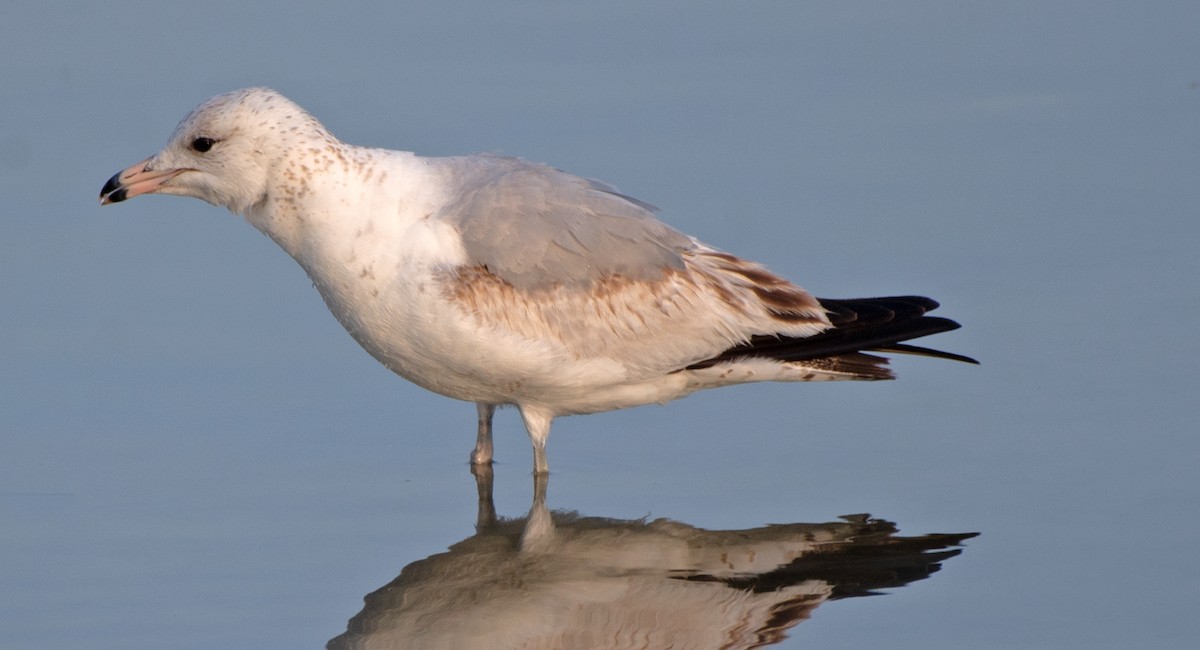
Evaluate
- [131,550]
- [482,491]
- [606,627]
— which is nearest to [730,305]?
[482,491]

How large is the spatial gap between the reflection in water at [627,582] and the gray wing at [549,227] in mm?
1116

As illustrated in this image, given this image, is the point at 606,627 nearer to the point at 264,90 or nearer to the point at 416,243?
the point at 416,243

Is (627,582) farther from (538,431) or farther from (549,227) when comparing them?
(549,227)

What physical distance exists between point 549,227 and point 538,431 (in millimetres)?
951

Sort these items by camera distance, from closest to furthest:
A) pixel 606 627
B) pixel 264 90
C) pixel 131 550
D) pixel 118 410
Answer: pixel 606 627 < pixel 131 550 < pixel 264 90 < pixel 118 410

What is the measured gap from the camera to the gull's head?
28.0 feet

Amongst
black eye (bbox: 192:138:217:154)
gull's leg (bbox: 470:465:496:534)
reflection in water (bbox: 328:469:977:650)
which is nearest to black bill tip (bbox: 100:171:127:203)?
black eye (bbox: 192:138:217:154)

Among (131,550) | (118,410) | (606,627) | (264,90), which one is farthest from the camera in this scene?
(118,410)

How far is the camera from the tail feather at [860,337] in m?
9.02

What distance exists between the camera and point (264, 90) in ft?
28.8

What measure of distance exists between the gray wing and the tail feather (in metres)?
0.57

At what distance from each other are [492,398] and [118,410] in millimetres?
1956

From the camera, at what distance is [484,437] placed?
360 inches

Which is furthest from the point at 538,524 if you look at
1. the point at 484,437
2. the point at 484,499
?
the point at 484,437
